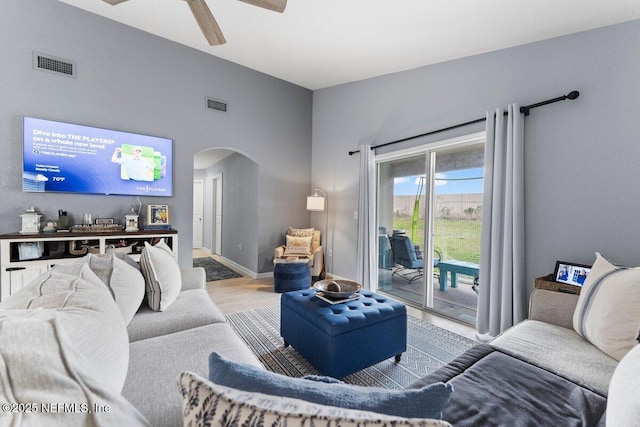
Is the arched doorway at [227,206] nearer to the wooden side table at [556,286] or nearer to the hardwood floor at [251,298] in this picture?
the hardwood floor at [251,298]

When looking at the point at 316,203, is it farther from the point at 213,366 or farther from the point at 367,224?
the point at 213,366

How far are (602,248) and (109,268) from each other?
3490mm

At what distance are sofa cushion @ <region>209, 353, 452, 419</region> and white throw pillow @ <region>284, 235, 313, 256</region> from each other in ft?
12.6

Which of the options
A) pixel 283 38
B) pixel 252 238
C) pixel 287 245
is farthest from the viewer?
pixel 252 238

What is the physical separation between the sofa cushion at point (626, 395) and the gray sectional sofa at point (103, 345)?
4.05 feet

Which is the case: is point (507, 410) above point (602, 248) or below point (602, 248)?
below

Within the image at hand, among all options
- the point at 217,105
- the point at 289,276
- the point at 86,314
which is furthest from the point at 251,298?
the point at 217,105

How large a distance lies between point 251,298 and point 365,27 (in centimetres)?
353

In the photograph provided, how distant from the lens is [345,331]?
183 cm

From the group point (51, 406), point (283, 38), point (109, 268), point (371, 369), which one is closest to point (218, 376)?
point (51, 406)

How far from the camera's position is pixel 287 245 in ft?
15.0

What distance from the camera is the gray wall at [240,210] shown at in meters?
4.84

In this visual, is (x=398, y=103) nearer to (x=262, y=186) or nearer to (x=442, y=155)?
(x=442, y=155)

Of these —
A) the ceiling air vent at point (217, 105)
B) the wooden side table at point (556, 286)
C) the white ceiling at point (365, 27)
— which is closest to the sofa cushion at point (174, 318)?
the wooden side table at point (556, 286)
